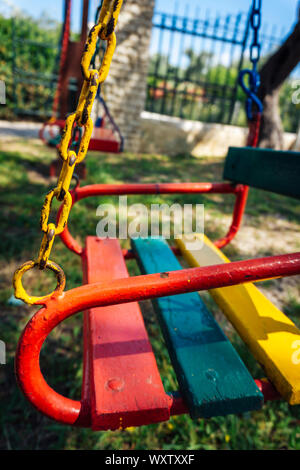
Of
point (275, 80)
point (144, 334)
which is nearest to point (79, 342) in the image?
point (144, 334)

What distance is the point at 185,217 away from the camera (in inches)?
139

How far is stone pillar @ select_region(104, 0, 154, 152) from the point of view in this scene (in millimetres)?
5785

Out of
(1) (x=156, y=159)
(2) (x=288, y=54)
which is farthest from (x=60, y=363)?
(2) (x=288, y=54)

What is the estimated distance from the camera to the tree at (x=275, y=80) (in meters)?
5.55

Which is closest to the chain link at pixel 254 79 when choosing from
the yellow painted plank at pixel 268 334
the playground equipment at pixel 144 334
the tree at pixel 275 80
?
the playground equipment at pixel 144 334

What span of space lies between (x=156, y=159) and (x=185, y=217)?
304 cm

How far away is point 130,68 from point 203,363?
6191 mm

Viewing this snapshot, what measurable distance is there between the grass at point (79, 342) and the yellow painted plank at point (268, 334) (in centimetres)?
55

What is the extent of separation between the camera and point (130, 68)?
6.06 metres

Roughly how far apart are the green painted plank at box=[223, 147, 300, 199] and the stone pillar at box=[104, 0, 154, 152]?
16.5ft

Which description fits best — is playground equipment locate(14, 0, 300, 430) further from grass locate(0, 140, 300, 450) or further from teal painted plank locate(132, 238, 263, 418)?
grass locate(0, 140, 300, 450)

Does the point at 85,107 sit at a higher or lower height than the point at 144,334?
higher

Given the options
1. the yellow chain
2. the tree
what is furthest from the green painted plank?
the tree

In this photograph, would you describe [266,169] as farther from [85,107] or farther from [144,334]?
[85,107]
